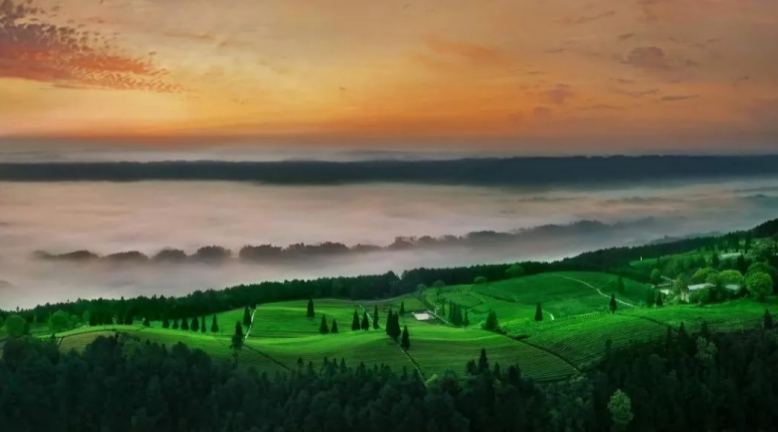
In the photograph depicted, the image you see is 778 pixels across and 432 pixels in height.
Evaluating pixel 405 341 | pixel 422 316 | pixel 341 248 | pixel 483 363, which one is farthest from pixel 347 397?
pixel 341 248

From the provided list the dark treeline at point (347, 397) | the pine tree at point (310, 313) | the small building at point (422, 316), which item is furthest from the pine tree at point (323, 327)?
the dark treeline at point (347, 397)

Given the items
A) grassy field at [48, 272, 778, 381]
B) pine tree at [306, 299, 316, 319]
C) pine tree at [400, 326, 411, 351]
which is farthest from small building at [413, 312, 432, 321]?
pine tree at [400, 326, 411, 351]

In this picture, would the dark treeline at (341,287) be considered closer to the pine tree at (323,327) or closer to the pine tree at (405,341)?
the pine tree at (323,327)

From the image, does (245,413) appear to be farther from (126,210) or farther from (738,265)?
(126,210)

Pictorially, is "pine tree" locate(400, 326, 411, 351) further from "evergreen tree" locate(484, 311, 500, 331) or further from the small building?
the small building

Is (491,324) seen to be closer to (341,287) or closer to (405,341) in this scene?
(405,341)

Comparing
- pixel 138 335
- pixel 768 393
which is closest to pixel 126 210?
pixel 138 335
